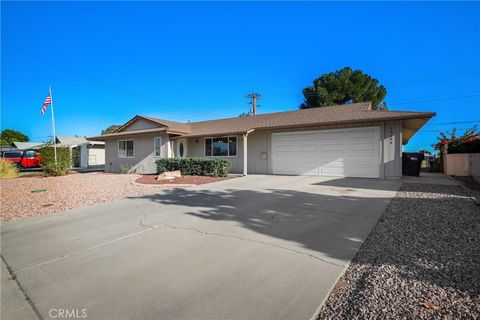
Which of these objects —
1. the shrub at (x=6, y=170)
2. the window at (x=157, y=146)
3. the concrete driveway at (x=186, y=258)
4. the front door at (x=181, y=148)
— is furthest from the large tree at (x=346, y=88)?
the shrub at (x=6, y=170)

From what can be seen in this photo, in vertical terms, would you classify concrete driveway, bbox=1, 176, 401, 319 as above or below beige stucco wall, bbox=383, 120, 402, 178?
below

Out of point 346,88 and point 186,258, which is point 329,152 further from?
point 346,88

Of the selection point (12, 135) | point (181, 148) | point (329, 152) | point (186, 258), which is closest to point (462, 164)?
point (329, 152)

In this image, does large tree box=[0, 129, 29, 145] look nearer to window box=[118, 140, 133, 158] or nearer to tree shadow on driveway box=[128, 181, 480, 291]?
window box=[118, 140, 133, 158]

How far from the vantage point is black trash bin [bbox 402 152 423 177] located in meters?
12.4

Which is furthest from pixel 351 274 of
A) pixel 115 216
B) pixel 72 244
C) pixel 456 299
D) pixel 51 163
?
pixel 51 163

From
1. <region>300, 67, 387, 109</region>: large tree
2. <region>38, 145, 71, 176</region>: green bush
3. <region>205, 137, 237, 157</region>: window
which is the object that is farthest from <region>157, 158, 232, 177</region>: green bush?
<region>300, 67, 387, 109</region>: large tree

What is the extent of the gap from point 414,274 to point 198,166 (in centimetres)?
1126

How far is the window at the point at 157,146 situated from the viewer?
53.2 feet

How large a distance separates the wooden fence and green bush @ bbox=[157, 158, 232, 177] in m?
13.0

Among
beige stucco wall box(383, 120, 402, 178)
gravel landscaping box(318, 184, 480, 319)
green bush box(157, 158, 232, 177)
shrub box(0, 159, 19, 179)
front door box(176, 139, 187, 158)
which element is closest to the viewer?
gravel landscaping box(318, 184, 480, 319)

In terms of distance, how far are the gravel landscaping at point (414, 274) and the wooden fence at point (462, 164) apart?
11004 millimetres

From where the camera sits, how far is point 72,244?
12.6 feet

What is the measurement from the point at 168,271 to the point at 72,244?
2118 mm
